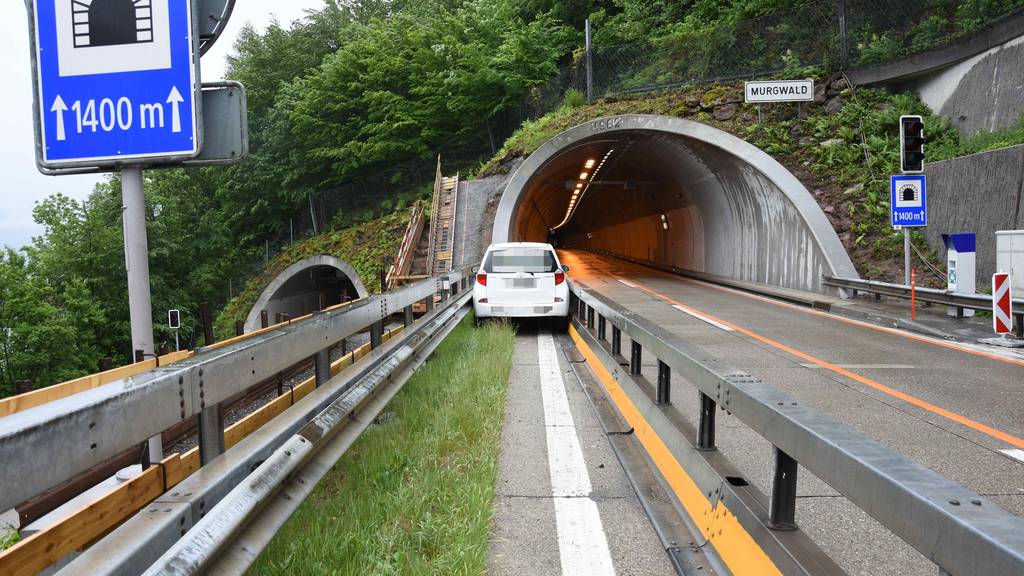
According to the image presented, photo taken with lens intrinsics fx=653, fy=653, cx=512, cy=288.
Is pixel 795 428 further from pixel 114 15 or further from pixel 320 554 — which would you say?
pixel 114 15

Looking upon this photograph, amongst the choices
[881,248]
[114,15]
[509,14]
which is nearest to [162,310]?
[509,14]

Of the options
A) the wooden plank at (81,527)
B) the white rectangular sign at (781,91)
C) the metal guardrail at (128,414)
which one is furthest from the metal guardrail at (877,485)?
the white rectangular sign at (781,91)

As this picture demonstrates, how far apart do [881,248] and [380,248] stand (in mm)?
20554

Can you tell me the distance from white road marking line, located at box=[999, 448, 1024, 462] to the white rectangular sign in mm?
17814

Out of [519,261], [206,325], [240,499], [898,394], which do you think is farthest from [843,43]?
[240,499]

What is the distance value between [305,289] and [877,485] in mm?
43129

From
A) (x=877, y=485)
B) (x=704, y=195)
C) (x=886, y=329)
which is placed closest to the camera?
(x=877, y=485)

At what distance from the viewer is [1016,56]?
54.9 feet

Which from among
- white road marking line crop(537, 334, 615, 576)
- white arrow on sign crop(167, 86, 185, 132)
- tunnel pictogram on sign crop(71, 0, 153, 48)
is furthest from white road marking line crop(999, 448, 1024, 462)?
tunnel pictogram on sign crop(71, 0, 153, 48)

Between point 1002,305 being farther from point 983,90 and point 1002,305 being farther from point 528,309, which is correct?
point 983,90

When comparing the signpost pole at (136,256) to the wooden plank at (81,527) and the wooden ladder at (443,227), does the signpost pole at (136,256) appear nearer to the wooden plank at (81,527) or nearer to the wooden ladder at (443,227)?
the wooden plank at (81,527)

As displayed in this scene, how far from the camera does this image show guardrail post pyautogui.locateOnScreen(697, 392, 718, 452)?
12.4 feet

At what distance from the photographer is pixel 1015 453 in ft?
17.1

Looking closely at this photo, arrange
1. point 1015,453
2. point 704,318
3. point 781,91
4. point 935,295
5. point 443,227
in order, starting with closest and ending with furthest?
point 1015,453, point 935,295, point 704,318, point 781,91, point 443,227
